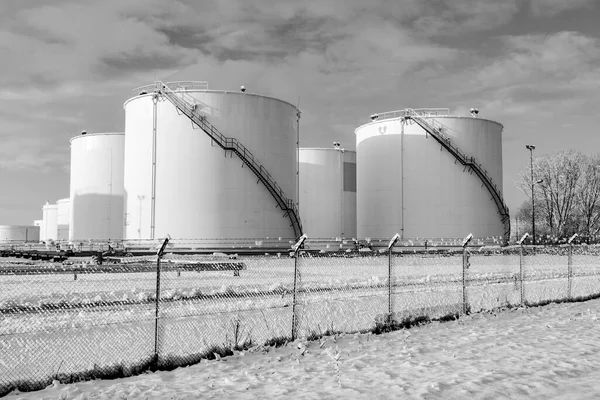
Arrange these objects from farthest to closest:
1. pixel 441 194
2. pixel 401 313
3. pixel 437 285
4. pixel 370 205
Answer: pixel 370 205, pixel 441 194, pixel 437 285, pixel 401 313

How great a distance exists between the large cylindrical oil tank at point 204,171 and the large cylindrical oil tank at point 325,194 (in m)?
16.0

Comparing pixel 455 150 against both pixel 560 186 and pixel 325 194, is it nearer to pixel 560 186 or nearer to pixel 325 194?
pixel 325 194

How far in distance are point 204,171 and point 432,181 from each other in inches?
667

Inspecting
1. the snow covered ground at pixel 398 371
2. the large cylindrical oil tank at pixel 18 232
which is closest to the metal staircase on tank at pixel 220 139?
the snow covered ground at pixel 398 371

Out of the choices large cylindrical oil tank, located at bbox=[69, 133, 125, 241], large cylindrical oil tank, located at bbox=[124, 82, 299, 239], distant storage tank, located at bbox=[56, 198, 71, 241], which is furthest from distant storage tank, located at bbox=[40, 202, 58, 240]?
large cylindrical oil tank, located at bbox=[124, 82, 299, 239]

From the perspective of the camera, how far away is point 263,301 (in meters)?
14.8

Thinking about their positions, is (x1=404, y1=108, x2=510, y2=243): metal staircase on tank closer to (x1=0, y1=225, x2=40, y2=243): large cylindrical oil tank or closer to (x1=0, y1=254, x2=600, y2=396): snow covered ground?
(x1=0, y1=254, x2=600, y2=396): snow covered ground

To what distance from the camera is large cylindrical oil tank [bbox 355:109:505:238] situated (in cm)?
4459

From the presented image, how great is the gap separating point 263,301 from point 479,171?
33.2 meters

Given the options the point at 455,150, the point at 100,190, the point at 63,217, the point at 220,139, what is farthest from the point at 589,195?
the point at 63,217

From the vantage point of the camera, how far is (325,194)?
183 ft

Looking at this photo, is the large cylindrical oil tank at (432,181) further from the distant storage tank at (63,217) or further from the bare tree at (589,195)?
the distant storage tank at (63,217)

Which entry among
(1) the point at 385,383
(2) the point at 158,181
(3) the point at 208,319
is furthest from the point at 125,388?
(2) the point at 158,181

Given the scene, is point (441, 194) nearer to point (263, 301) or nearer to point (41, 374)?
point (263, 301)
